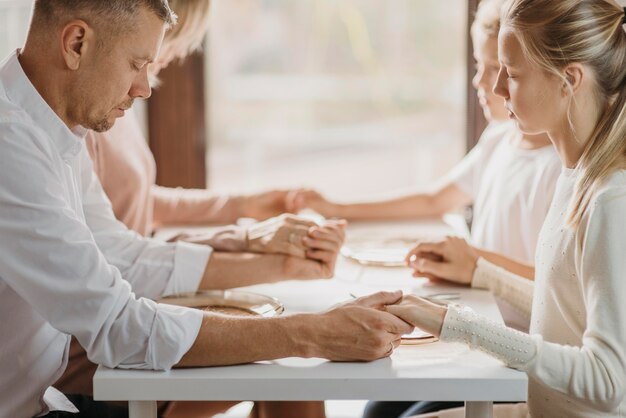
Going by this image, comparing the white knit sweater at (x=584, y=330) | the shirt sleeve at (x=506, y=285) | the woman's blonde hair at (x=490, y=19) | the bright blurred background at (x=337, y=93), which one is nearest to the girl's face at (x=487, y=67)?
the woman's blonde hair at (x=490, y=19)

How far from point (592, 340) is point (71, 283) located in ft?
2.44

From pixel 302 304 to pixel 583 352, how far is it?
1.82 feet

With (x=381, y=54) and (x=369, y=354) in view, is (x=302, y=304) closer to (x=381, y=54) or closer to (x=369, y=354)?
(x=369, y=354)

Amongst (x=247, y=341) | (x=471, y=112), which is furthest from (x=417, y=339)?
(x=471, y=112)

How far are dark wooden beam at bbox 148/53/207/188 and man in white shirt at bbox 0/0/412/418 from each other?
1.58 metres

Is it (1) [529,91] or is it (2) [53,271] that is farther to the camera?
(1) [529,91]

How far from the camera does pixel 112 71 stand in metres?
1.43

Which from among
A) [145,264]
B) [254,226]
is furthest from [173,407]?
[254,226]

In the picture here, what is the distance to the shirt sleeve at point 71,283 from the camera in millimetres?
1298

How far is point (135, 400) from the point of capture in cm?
128

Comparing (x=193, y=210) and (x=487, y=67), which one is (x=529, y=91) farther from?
(x=193, y=210)

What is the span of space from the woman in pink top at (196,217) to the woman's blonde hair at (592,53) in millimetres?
627

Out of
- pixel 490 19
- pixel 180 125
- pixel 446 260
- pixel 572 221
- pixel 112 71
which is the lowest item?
pixel 446 260

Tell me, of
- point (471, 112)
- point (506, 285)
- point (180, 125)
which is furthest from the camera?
point (180, 125)
